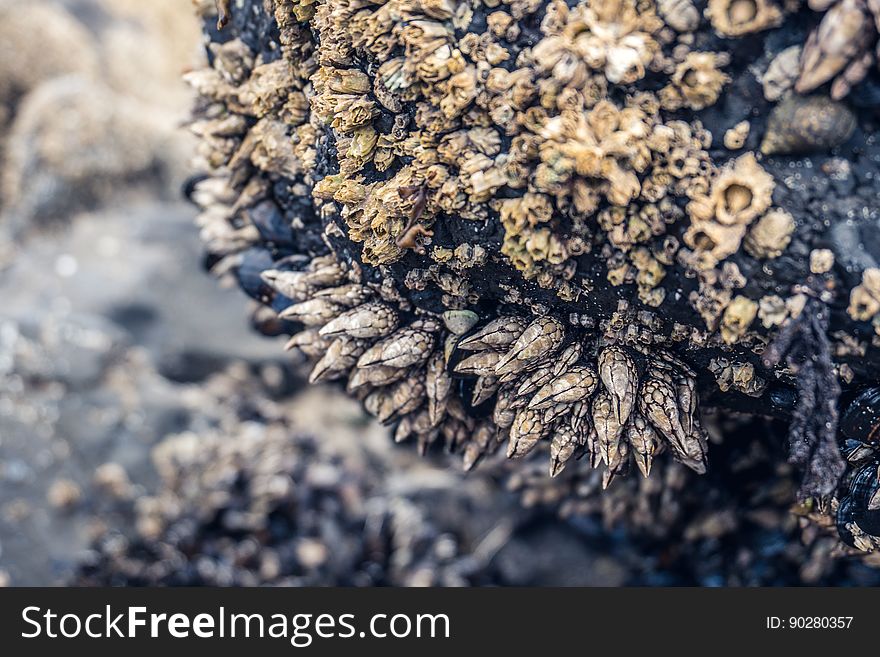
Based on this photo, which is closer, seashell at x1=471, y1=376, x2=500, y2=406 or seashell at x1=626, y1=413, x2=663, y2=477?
seashell at x1=626, y1=413, x2=663, y2=477

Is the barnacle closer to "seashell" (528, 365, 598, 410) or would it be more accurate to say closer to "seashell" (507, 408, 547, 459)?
"seashell" (528, 365, 598, 410)

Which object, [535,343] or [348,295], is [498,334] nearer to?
[535,343]

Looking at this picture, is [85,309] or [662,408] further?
[85,309]

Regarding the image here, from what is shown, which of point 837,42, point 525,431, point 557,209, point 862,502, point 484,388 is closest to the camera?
point 837,42

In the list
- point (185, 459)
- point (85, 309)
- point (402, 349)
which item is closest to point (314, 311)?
point (402, 349)

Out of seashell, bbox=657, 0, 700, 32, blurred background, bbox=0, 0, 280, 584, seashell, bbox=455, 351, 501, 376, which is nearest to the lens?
seashell, bbox=657, 0, 700, 32

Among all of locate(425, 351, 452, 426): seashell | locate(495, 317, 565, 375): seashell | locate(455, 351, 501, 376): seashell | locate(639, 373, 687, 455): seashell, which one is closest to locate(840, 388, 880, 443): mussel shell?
locate(639, 373, 687, 455): seashell

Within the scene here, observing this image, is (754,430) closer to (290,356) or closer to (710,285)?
(710,285)

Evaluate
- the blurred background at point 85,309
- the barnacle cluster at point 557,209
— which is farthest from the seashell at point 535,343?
the blurred background at point 85,309

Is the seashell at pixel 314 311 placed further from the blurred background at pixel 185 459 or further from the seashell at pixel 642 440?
the blurred background at pixel 185 459
